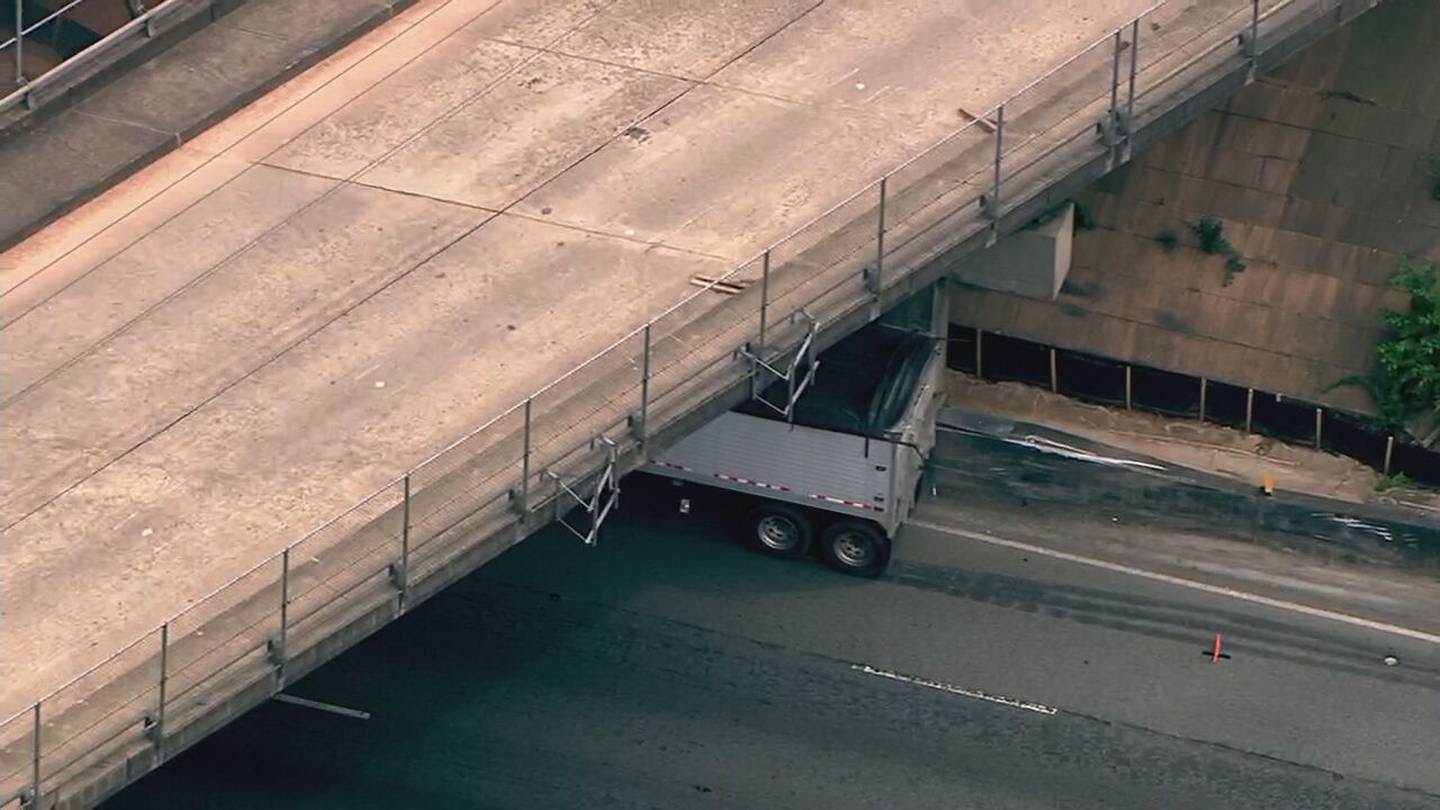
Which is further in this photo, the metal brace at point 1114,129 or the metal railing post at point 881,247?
the metal brace at point 1114,129

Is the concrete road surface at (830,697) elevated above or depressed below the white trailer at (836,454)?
below

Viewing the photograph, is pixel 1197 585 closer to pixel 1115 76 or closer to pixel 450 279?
pixel 1115 76

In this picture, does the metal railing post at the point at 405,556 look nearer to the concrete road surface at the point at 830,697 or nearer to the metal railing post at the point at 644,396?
the metal railing post at the point at 644,396

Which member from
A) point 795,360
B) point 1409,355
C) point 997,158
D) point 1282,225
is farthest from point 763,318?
point 1409,355

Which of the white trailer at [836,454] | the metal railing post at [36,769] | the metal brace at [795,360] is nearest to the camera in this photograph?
the metal railing post at [36,769]

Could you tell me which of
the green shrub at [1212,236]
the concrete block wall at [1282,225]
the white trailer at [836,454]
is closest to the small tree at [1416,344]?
the concrete block wall at [1282,225]

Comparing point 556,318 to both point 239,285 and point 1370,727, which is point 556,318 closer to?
point 239,285
